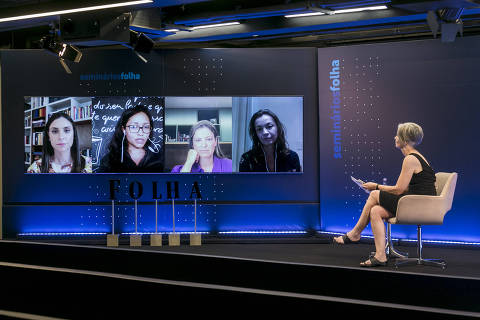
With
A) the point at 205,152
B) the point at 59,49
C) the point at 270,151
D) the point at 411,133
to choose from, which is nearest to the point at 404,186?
the point at 411,133

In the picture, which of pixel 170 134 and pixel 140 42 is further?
pixel 170 134

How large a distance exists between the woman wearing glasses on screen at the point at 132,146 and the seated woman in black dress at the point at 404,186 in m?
3.23

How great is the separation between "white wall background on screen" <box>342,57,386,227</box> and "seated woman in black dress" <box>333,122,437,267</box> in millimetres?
1879

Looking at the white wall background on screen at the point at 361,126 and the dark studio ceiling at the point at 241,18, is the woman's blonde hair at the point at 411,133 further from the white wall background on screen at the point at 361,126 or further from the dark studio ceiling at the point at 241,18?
the white wall background on screen at the point at 361,126

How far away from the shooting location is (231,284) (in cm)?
541

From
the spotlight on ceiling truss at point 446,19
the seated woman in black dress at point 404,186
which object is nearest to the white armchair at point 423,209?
the seated woman in black dress at point 404,186

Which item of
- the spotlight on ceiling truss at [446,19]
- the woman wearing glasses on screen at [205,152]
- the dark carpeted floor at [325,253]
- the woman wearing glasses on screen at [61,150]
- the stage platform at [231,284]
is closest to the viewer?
the stage platform at [231,284]

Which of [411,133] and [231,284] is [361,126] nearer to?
[411,133]

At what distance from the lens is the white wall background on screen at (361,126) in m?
7.40

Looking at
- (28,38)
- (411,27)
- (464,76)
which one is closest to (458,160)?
(464,76)

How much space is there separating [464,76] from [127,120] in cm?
411

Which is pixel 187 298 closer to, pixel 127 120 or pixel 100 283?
pixel 100 283

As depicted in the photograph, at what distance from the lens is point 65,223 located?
7926 mm

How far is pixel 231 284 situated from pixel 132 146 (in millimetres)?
3035
